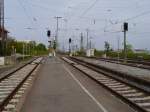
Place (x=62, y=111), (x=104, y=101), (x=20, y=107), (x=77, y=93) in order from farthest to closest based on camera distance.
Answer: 1. (x=77, y=93)
2. (x=104, y=101)
3. (x=20, y=107)
4. (x=62, y=111)

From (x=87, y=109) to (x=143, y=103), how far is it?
8.99 feet

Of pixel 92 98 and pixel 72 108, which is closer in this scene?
pixel 72 108

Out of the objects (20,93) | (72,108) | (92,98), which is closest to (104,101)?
(92,98)

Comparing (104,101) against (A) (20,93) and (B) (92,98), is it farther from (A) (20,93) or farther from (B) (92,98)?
(A) (20,93)

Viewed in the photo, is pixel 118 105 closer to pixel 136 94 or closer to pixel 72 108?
pixel 72 108

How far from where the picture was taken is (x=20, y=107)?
1550cm

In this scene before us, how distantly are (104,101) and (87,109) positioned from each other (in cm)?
266

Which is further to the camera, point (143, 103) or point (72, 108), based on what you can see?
point (143, 103)

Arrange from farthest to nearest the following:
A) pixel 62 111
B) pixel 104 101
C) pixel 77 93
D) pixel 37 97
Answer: pixel 77 93
pixel 37 97
pixel 104 101
pixel 62 111

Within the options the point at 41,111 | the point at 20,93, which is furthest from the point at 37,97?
the point at 41,111

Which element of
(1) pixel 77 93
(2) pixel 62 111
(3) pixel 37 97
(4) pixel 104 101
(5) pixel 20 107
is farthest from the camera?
(1) pixel 77 93

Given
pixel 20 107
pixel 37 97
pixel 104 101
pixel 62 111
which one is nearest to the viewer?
pixel 62 111

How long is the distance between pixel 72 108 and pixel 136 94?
216 inches

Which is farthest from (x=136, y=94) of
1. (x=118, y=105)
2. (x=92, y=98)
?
(x=118, y=105)
